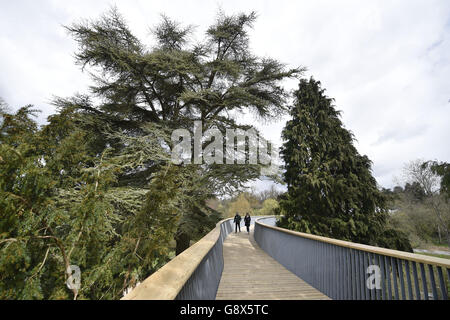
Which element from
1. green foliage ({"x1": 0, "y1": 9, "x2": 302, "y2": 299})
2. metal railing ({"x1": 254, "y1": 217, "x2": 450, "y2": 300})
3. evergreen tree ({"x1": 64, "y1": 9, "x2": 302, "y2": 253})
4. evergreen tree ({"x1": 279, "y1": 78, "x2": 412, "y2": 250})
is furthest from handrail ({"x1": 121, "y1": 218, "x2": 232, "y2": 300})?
evergreen tree ({"x1": 279, "y1": 78, "x2": 412, "y2": 250})

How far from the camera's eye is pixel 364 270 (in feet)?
11.2

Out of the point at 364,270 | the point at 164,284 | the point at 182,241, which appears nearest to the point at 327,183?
the point at 364,270

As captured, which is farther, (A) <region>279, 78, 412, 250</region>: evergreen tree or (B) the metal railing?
(A) <region>279, 78, 412, 250</region>: evergreen tree

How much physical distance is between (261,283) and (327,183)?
6502 millimetres

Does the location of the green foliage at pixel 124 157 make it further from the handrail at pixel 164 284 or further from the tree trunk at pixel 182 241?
the handrail at pixel 164 284

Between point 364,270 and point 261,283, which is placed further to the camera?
point 261,283

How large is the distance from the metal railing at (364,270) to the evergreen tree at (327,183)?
4.32 m

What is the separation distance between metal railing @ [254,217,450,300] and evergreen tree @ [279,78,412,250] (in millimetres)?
4316

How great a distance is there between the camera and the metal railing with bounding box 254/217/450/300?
2.45 metres

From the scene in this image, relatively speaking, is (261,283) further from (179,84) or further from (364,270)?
(179,84)

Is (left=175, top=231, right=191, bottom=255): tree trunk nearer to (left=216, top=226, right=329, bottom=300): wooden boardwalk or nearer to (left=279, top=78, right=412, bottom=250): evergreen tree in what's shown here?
(left=216, top=226, right=329, bottom=300): wooden boardwalk

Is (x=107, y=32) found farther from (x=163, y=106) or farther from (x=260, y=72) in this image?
(x=260, y=72)

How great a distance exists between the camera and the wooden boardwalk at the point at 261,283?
4.29 metres
